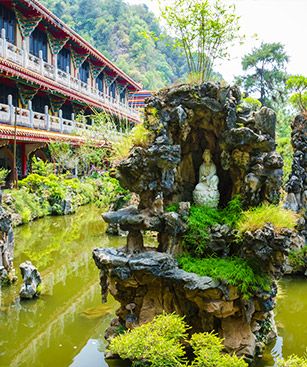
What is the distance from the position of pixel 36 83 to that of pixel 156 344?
16512 mm

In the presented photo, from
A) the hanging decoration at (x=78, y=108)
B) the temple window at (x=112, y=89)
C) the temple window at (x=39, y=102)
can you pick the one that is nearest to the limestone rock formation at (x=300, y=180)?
the temple window at (x=39, y=102)

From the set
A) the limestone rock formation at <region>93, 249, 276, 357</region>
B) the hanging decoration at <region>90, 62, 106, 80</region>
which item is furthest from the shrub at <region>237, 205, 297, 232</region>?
the hanging decoration at <region>90, 62, 106, 80</region>

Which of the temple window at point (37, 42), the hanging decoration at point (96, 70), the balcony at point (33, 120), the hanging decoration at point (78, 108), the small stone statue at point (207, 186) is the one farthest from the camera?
the hanging decoration at point (96, 70)

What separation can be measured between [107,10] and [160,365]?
69.4 m

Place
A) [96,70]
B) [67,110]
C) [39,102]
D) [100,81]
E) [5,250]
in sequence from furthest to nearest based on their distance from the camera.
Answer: [100,81]
[96,70]
[67,110]
[39,102]
[5,250]

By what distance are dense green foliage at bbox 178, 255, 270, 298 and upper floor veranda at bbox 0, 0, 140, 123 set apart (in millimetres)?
9419

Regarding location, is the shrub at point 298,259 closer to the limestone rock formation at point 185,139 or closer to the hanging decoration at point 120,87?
the limestone rock formation at point 185,139

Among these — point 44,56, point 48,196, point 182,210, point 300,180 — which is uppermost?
point 44,56

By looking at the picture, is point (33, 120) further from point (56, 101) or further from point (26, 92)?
point (56, 101)

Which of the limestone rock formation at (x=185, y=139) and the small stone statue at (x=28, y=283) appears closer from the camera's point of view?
the limestone rock formation at (x=185, y=139)

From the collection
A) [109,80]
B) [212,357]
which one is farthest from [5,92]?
[212,357]

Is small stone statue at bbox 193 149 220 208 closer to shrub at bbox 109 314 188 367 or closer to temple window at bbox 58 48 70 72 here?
shrub at bbox 109 314 188 367

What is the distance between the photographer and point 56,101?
916 inches

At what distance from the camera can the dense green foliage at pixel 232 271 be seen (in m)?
5.56
